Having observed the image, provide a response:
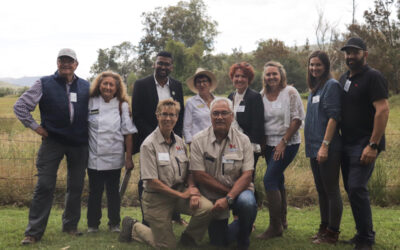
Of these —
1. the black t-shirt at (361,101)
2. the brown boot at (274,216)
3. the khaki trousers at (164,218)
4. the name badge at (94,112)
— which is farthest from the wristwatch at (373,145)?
the name badge at (94,112)

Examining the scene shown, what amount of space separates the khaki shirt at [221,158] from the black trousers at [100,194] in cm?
129

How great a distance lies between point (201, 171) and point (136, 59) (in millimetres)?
59266

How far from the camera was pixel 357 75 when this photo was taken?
401cm

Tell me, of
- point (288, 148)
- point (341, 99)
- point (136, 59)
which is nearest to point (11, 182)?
point (288, 148)

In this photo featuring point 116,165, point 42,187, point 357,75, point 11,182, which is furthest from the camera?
point 11,182

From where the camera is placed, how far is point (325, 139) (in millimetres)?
4074

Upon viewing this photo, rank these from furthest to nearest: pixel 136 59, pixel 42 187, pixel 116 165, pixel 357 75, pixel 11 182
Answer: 1. pixel 136 59
2. pixel 11 182
3. pixel 116 165
4. pixel 42 187
5. pixel 357 75

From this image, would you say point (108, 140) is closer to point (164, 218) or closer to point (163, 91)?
point (163, 91)

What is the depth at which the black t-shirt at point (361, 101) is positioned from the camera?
12.5 ft

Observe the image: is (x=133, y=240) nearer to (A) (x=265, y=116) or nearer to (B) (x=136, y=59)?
(A) (x=265, y=116)

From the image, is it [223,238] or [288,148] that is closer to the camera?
[223,238]

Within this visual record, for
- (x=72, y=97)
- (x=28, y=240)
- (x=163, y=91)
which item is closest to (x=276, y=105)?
(x=163, y=91)

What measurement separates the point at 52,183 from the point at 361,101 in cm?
357

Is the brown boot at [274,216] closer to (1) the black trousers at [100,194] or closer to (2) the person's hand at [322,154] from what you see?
(2) the person's hand at [322,154]
